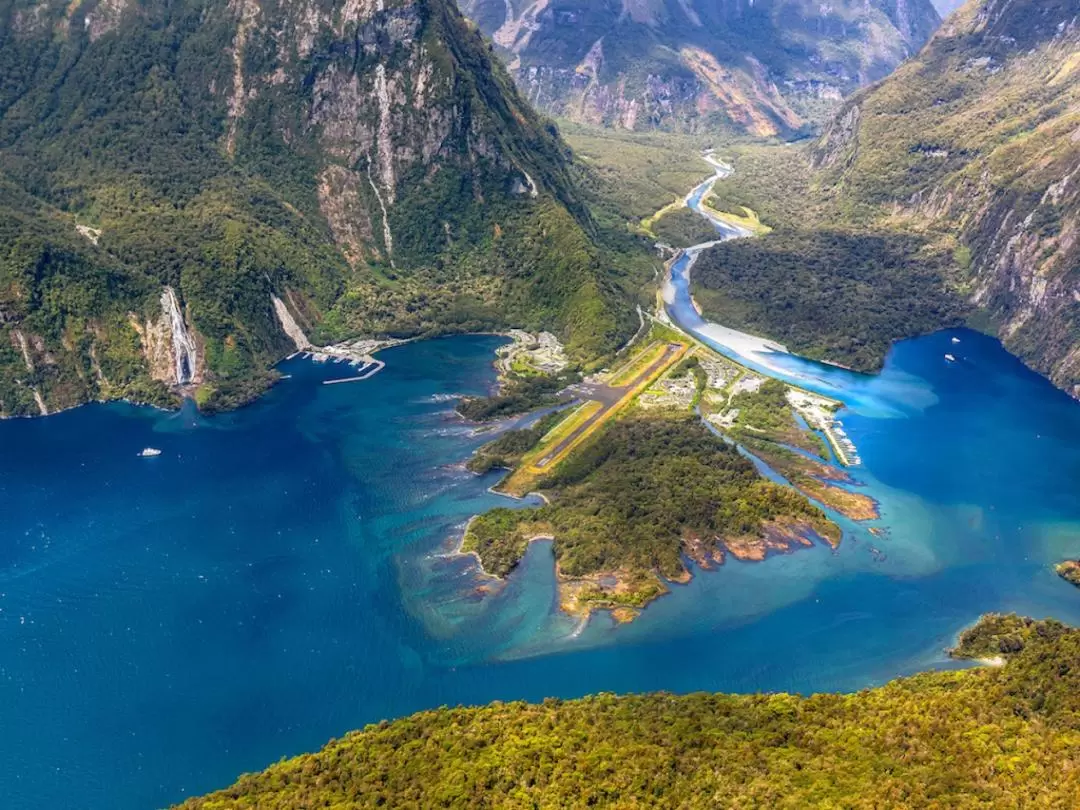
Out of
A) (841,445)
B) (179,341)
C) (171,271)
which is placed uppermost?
(171,271)

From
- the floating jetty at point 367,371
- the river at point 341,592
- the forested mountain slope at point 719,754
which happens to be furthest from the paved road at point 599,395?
the forested mountain slope at point 719,754

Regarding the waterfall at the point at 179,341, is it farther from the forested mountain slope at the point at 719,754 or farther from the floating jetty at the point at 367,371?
the forested mountain slope at the point at 719,754

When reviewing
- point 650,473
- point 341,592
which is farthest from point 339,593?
point 650,473

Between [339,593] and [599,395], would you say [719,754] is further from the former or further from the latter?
[599,395]

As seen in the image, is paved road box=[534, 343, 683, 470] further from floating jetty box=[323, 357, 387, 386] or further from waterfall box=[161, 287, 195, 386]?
waterfall box=[161, 287, 195, 386]

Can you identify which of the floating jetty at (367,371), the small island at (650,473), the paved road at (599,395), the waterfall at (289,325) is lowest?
the small island at (650,473)

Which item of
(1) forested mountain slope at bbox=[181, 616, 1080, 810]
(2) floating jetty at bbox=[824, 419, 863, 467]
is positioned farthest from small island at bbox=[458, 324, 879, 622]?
(1) forested mountain slope at bbox=[181, 616, 1080, 810]

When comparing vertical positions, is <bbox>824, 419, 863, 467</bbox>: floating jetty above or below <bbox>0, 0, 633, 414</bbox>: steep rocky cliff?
below
